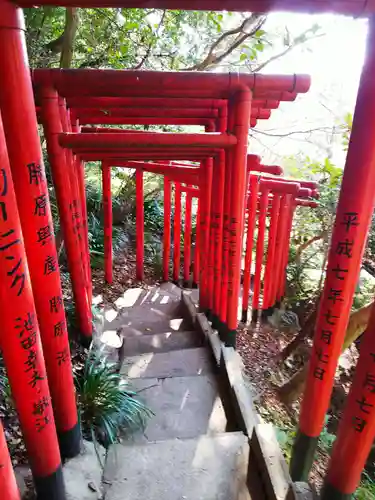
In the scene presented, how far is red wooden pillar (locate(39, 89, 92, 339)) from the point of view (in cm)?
281

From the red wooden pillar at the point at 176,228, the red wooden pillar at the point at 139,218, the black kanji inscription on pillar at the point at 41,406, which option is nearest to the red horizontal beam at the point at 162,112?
the red wooden pillar at the point at 139,218

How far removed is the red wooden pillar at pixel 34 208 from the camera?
59.9 inches

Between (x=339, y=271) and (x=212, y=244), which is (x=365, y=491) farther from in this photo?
(x=339, y=271)

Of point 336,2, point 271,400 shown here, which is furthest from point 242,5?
point 271,400

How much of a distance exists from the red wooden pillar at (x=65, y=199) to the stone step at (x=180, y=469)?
4.79 ft

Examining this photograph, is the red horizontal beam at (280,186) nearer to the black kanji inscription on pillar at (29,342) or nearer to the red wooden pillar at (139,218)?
the red wooden pillar at (139,218)

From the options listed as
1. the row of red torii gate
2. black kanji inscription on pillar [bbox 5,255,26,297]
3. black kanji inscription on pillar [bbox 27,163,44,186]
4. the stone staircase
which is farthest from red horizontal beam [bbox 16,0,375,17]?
the stone staircase

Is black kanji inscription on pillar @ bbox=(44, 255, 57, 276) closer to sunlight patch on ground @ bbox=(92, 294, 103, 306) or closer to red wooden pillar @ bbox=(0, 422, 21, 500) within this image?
red wooden pillar @ bbox=(0, 422, 21, 500)

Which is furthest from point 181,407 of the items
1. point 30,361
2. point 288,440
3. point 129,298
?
point 129,298

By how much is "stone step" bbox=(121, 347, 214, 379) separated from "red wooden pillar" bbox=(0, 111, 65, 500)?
1415 millimetres

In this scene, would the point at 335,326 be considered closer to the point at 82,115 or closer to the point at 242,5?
the point at 242,5

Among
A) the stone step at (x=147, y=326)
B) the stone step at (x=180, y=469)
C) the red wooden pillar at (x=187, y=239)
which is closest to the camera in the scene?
the stone step at (x=180, y=469)

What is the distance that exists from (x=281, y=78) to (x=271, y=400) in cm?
327

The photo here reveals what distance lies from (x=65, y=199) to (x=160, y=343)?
1999mm
